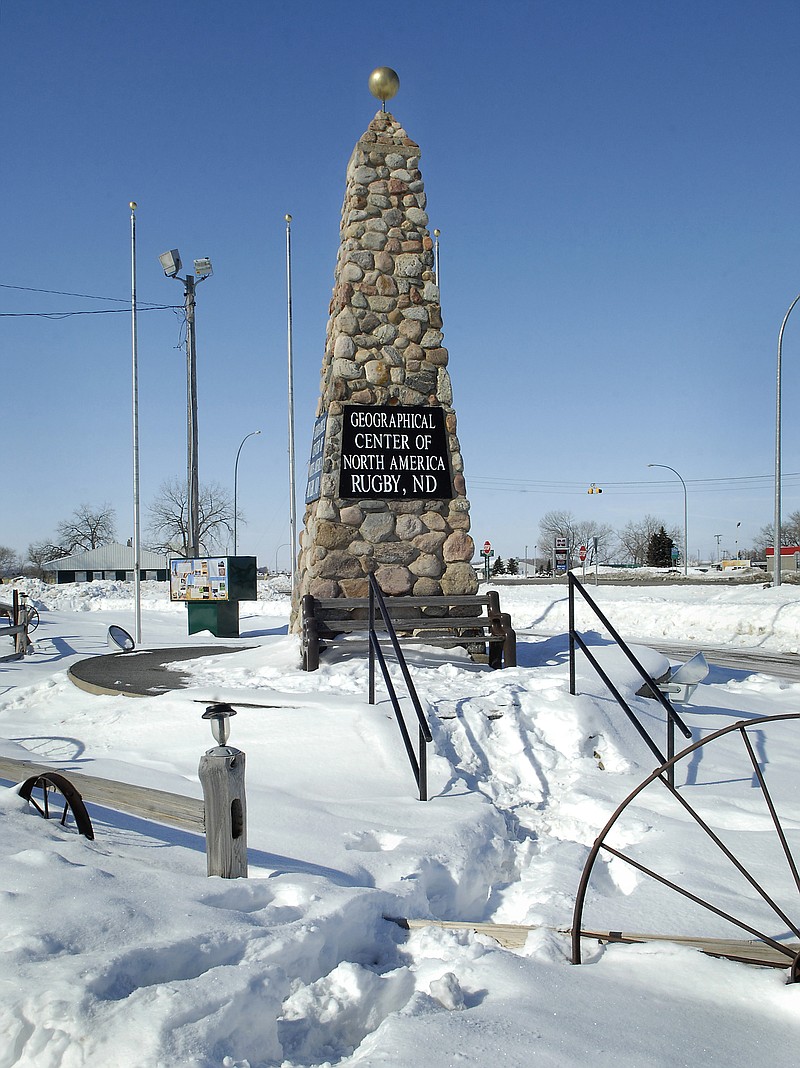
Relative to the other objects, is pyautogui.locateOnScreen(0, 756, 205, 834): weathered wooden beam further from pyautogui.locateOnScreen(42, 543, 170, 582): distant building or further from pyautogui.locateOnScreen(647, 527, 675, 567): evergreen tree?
pyautogui.locateOnScreen(647, 527, 675, 567): evergreen tree

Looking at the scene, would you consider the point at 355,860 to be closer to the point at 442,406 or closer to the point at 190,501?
the point at 442,406

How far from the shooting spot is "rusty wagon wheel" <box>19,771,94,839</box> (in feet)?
12.0

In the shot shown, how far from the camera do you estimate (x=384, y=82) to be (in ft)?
35.6

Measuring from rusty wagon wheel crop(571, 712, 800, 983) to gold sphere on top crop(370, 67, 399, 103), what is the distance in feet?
30.5

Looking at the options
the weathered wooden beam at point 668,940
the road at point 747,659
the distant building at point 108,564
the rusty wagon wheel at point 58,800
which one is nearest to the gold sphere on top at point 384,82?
the road at point 747,659

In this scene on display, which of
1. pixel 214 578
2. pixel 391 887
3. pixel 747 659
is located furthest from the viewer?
pixel 214 578

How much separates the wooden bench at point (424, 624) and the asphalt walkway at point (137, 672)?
1.47 metres

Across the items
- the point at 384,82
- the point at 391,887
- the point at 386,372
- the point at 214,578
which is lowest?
the point at 391,887

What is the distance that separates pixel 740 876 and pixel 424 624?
530cm

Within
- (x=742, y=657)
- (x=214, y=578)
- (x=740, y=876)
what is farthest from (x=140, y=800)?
(x=742, y=657)

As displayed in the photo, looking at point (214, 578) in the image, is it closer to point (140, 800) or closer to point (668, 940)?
point (140, 800)

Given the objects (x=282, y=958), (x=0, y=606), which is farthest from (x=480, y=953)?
(x=0, y=606)

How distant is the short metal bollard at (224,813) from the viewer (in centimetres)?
345

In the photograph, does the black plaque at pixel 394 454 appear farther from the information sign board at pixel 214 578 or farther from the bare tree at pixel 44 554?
the bare tree at pixel 44 554
